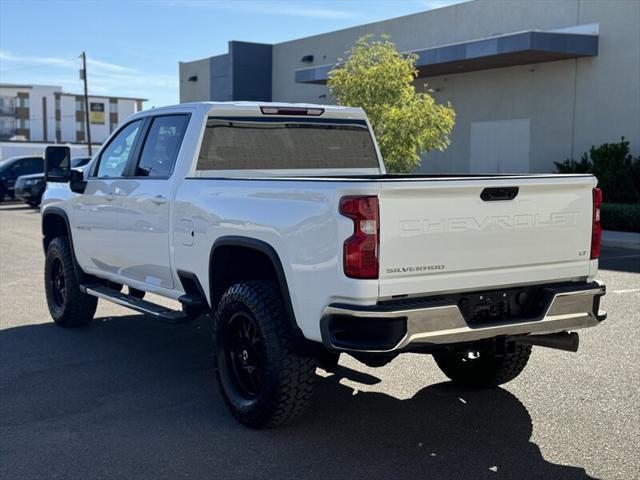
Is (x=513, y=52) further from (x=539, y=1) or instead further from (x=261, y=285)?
(x=261, y=285)

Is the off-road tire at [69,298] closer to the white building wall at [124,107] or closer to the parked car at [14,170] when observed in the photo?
the parked car at [14,170]

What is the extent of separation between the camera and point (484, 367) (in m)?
6.05

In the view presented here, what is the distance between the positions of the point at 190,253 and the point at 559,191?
8.51 feet

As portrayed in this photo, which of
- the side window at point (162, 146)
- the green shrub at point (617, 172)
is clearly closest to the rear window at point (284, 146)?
the side window at point (162, 146)

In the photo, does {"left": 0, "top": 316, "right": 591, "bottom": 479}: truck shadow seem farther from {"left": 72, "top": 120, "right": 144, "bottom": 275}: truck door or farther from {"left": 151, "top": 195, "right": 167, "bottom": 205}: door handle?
{"left": 151, "top": 195, "right": 167, "bottom": 205}: door handle

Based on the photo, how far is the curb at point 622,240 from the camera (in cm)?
1695

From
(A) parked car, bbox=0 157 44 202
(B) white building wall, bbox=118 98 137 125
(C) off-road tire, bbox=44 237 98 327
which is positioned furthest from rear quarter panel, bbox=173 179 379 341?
(B) white building wall, bbox=118 98 137 125

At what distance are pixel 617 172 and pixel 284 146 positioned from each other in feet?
56.2

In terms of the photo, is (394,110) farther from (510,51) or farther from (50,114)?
(50,114)

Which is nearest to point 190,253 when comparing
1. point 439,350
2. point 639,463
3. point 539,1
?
point 439,350

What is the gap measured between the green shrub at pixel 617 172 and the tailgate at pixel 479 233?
17.8 metres

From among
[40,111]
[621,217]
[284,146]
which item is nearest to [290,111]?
[284,146]

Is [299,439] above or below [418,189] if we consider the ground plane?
Answer: below

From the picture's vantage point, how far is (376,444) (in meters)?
5.02
